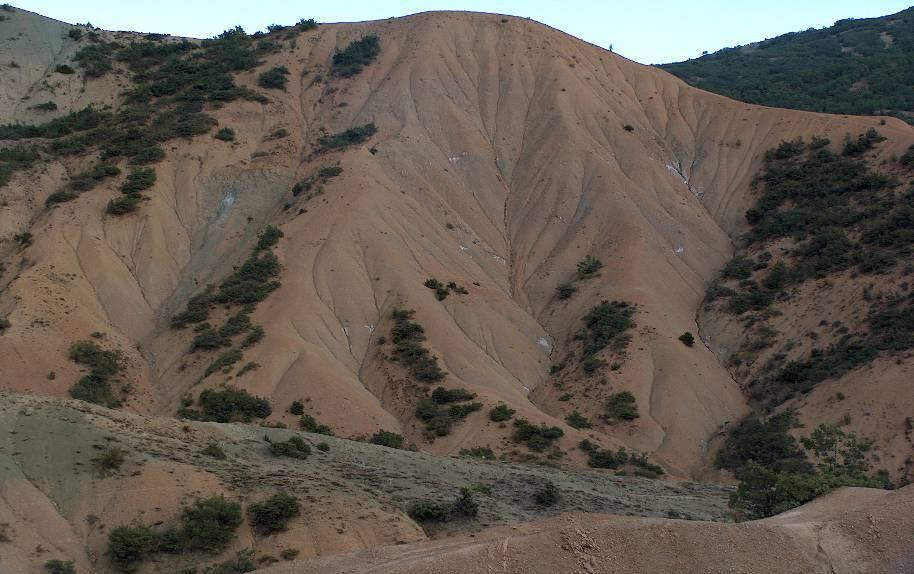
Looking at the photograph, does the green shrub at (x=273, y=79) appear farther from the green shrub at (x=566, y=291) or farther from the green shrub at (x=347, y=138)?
the green shrub at (x=566, y=291)

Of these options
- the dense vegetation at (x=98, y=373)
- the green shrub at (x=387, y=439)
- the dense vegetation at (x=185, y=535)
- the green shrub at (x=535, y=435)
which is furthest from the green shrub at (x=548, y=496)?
the dense vegetation at (x=98, y=373)

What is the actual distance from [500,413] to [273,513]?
26189 millimetres

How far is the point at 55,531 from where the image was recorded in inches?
1248

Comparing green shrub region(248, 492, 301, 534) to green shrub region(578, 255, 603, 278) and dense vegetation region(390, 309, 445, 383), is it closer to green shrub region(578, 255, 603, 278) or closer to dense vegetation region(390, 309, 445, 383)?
dense vegetation region(390, 309, 445, 383)

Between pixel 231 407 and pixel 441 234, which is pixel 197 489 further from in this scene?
pixel 441 234

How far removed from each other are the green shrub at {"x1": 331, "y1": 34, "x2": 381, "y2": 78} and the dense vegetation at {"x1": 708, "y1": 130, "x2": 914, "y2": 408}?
41367 millimetres

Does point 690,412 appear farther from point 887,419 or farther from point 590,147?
point 590,147

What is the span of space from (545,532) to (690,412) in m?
41.4

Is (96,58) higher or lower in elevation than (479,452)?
higher

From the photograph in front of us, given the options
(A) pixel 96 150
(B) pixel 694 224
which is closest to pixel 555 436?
(B) pixel 694 224

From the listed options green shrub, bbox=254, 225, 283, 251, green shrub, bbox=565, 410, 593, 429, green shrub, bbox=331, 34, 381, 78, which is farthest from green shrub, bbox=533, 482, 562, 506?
green shrub, bbox=331, 34, 381, 78

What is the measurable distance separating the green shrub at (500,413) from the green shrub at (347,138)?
123 feet

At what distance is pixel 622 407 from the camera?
61.6m

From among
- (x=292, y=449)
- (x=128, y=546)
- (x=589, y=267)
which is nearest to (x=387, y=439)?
(x=292, y=449)
